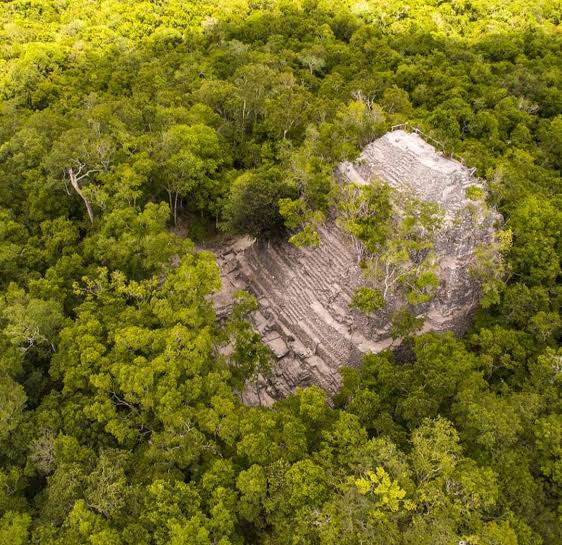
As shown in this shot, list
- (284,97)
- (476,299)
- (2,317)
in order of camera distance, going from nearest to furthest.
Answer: (2,317)
(476,299)
(284,97)

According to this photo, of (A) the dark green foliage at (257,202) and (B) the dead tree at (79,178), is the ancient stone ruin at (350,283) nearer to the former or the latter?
(A) the dark green foliage at (257,202)

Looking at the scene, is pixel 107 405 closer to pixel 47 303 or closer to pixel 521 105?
pixel 47 303

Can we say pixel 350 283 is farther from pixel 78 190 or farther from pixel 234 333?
pixel 78 190

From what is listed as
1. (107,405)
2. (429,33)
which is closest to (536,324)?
(107,405)

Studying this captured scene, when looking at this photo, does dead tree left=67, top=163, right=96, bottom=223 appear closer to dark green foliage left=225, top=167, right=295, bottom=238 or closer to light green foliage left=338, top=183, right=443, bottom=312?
dark green foliage left=225, top=167, right=295, bottom=238

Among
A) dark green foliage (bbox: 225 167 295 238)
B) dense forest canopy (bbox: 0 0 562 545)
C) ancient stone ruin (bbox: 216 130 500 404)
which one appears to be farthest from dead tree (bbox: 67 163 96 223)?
ancient stone ruin (bbox: 216 130 500 404)

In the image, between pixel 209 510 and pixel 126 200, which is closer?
pixel 209 510
